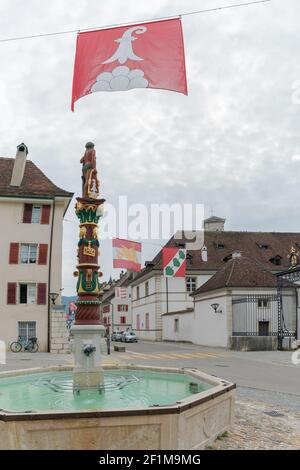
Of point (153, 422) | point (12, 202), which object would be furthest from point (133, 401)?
point (12, 202)

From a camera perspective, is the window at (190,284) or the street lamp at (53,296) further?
the window at (190,284)

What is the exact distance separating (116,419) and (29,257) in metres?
26.0

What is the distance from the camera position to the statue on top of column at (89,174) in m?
10.9

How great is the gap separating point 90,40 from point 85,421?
7503 millimetres

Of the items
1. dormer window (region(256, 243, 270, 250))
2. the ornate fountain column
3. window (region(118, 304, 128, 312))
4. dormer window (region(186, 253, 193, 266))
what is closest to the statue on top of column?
the ornate fountain column

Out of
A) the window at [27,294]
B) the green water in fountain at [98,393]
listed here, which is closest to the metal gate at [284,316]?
the window at [27,294]

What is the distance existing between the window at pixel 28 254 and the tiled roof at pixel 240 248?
74.2ft

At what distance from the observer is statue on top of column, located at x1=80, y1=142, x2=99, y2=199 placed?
430 inches

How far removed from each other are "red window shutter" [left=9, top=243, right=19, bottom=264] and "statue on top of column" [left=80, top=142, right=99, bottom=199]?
808 inches

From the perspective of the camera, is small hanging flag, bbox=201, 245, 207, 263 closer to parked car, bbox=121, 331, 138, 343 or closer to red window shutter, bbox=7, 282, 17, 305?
parked car, bbox=121, 331, 138, 343

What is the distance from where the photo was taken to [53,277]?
1218 inches

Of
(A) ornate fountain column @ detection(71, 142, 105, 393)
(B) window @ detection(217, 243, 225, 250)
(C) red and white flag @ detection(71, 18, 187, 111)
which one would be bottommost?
(A) ornate fountain column @ detection(71, 142, 105, 393)

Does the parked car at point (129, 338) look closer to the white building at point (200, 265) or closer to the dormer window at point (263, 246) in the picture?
the white building at point (200, 265)

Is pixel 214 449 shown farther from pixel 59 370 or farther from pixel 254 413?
pixel 59 370
